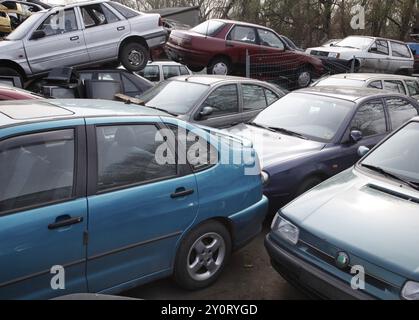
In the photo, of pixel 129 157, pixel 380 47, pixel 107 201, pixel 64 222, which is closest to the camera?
pixel 64 222

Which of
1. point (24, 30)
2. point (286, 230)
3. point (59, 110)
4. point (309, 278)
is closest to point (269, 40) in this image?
point (24, 30)

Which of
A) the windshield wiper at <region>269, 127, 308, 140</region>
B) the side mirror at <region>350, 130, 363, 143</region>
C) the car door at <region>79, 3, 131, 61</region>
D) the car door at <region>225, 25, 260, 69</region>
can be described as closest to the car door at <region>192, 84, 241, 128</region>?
the windshield wiper at <region>269, 127, 308, 140</region>

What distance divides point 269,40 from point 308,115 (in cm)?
586

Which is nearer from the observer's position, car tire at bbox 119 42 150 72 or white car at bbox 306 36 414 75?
car tire at bbox 119 42 150 72

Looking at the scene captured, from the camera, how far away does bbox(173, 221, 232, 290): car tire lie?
3.30 metres

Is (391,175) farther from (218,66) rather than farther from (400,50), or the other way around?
(400,50)

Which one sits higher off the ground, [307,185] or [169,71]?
[169,71]

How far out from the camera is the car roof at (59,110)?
275 centimetres

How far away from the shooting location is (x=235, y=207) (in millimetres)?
3576

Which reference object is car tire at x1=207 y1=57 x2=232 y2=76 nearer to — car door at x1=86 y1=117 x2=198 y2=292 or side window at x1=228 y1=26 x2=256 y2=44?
side window at x1=228 y1=26 x2=256 y2=44

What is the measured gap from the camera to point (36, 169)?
264 centimetres

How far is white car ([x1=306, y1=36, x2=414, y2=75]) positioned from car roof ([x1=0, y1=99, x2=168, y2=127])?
1000 cm

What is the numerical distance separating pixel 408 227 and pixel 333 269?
22.9 inches

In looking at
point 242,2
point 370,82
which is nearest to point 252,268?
point 370,82
